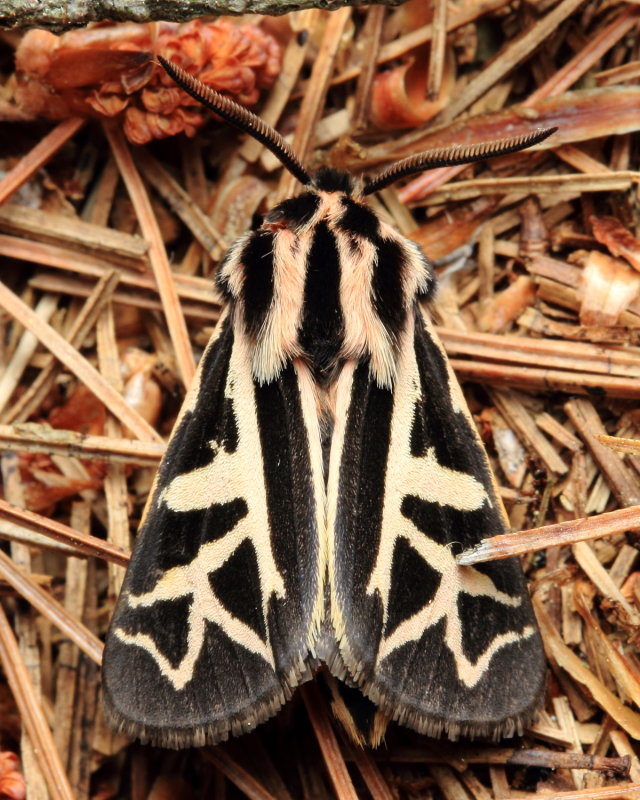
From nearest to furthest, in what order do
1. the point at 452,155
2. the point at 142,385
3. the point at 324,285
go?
the point at 324,285 < the point at 452,155 < the point at 142,385

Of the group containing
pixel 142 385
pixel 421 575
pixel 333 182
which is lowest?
pixel 421 575

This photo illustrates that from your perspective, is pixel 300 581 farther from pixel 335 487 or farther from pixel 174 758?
pixel 174 758

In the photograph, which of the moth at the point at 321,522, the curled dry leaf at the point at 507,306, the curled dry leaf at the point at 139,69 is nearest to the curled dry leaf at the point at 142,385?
the moth at the point at 321,522

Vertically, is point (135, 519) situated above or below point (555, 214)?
below

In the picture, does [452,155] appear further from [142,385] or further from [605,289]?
[142,385]

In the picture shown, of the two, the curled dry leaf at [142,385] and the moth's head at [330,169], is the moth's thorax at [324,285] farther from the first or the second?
the curled dry leaf at [142,385]

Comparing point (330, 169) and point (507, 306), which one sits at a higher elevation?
point (330, 169)

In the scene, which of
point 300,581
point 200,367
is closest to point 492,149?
point 200,367

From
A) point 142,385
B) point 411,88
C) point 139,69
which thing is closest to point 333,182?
point 411,88
